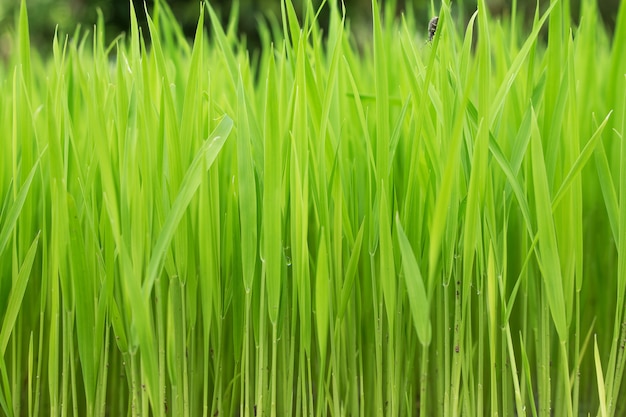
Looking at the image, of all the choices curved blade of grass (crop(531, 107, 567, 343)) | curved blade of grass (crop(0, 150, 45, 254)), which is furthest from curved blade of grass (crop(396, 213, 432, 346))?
curved blade of grass (crop(0, 150, 45, 254))

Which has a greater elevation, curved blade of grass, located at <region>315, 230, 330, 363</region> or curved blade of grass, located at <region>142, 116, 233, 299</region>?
curved blade of grass, located at <region>142, 116, 233, 299</region>

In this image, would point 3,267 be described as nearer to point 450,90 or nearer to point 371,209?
point 371,209

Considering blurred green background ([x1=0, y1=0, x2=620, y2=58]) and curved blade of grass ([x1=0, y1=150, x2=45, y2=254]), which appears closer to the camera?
curved blade of grass ([x1=0, y1=150, x2=45, y2=254])

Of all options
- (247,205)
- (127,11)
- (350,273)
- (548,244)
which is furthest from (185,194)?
(127,11)

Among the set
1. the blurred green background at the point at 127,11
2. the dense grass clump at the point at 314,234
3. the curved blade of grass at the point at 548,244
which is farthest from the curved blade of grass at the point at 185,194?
the blurred green background at the point at 127,11

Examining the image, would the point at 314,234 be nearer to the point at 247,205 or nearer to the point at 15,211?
the point at 247,205

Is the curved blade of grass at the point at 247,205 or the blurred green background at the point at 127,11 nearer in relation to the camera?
the curved blade of grass at the point at 247,205

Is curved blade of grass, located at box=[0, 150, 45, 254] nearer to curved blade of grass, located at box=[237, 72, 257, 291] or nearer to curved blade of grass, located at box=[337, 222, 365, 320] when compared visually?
curved blade of grass, located at box=[237, 72, 257, 291]

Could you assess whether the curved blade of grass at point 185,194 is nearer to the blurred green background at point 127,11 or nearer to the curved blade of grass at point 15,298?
the curved blade of grass at point 15,298
